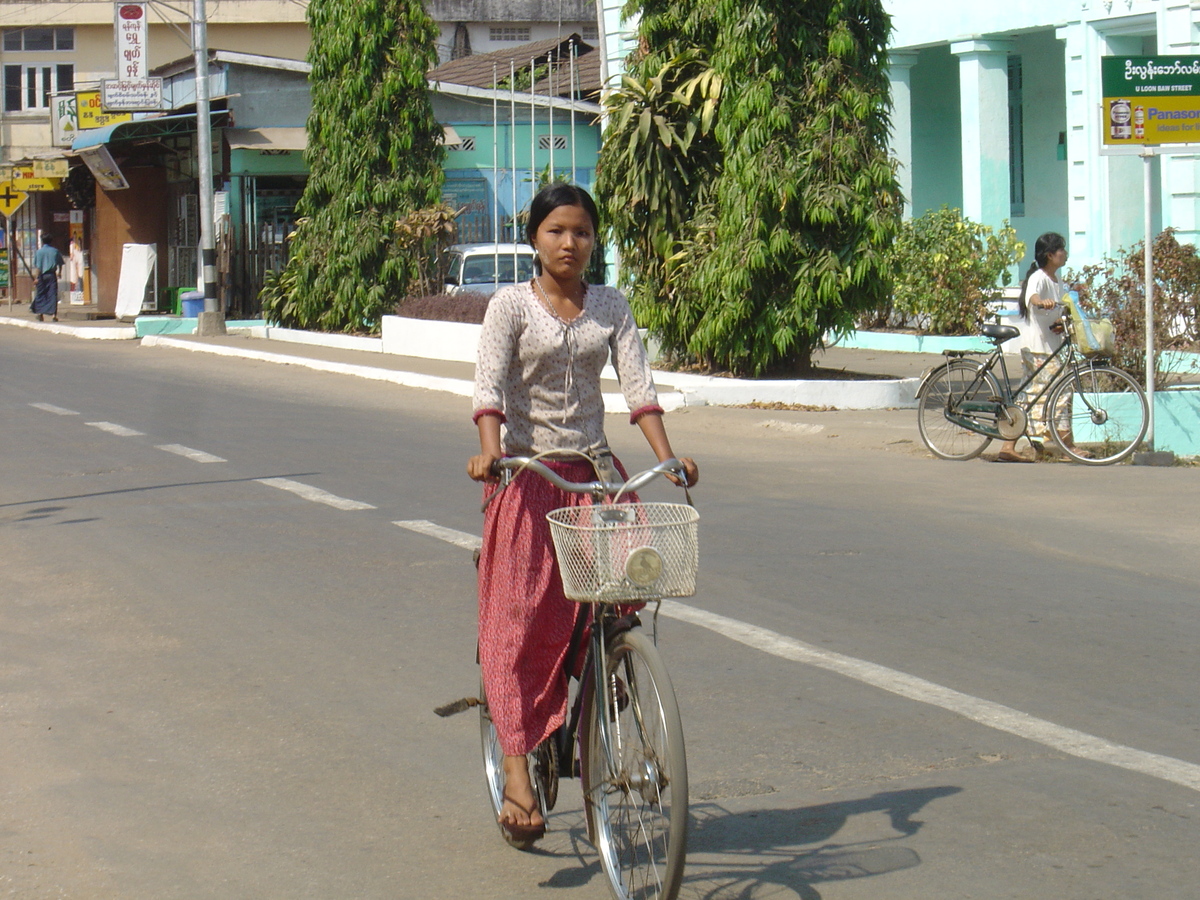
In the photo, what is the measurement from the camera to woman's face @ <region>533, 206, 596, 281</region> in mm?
4148

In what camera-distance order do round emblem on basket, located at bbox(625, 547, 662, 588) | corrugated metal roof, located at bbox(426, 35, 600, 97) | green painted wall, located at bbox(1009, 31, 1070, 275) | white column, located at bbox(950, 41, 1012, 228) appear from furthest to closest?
corrugated metal roof, located at bbox(426, 35, 600, 97) → green painted wall, located at bbox(1009, 31, 1070, 275) → white column, located at bbox(950, 41, 1012, 228) → round emblem on basket, located at bbox(625, 547, 662, 588)

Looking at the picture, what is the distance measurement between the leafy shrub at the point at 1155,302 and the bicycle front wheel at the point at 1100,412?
2.65 ft

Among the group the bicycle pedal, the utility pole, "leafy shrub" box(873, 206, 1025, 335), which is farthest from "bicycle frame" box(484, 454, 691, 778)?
the utility pole

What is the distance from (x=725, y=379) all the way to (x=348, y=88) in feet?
42.1

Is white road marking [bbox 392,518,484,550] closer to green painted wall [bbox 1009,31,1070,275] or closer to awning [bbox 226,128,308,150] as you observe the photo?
green painted wall [bbox 1009,31,1070,275]

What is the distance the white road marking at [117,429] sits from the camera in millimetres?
14312

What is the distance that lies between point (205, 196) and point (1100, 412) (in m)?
20.8

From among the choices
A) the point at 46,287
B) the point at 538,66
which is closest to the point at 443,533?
the point at 46,287

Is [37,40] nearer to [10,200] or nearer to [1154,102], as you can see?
[10,200]

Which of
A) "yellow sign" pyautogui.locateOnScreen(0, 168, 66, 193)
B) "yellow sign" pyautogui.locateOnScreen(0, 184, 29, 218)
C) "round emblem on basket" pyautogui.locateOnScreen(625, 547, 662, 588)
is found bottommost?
"round emblem on basket" pyautogui.locateOnScreen(625, 547, 662, 588)

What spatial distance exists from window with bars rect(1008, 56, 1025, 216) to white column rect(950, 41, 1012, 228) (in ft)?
11.6

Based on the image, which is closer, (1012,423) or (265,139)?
(1012,423)

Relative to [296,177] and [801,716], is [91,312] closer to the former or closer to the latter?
[296,177]

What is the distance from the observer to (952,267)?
22188mm
